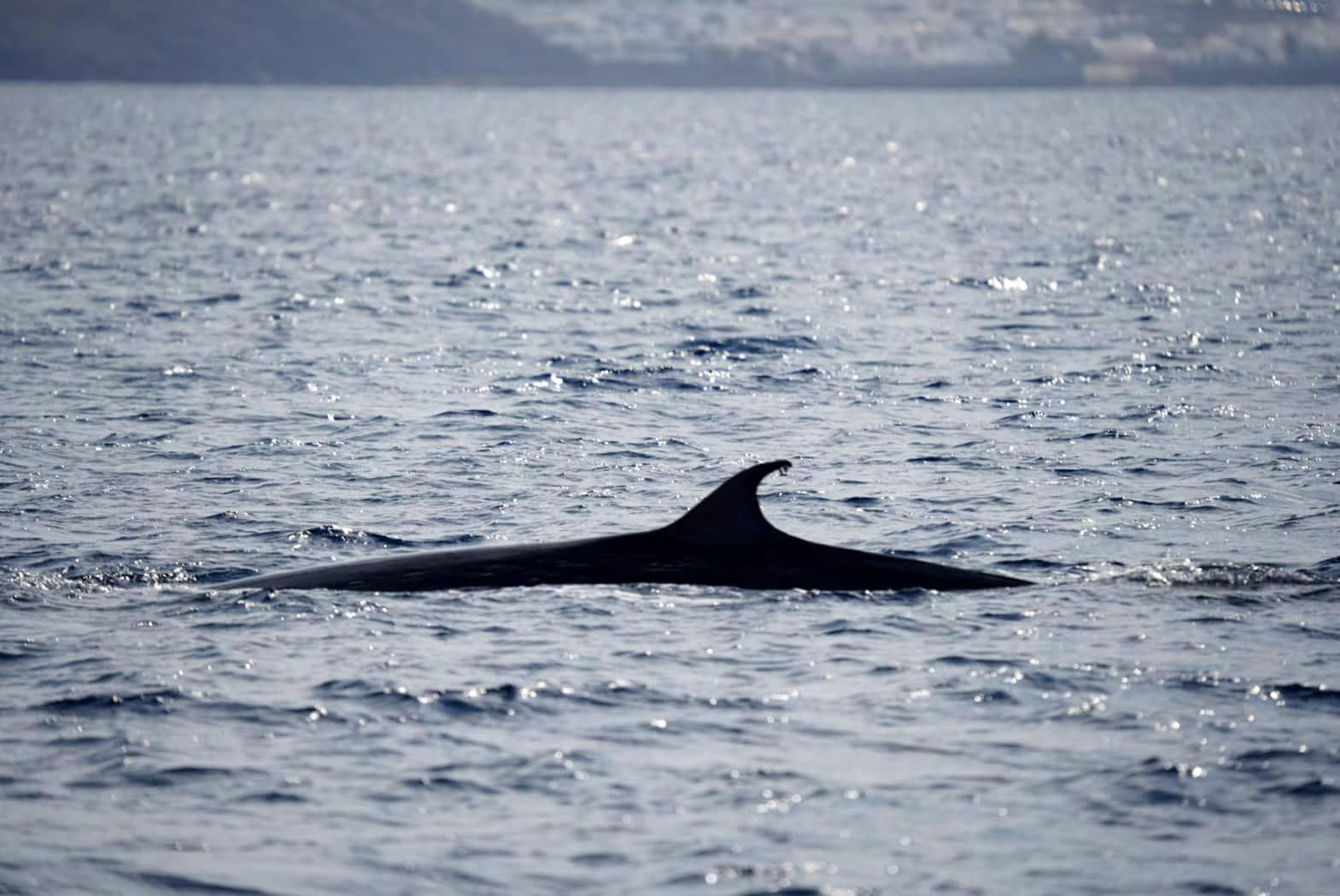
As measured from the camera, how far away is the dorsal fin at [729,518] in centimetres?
1426

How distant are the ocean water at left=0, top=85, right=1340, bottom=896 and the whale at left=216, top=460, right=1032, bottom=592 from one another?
0.59 ft

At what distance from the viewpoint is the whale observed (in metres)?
14.8

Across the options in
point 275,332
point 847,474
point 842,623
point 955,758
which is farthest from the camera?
point 275,332

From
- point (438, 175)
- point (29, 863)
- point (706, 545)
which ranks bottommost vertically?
point (29, 863)

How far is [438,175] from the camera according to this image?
93.4m

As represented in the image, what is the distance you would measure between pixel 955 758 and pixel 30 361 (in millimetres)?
20138

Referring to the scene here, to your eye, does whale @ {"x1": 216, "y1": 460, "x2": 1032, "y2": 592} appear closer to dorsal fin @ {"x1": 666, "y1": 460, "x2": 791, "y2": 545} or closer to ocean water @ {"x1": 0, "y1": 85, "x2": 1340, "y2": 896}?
dorsal fin @ {"x1": 666, "y1": 460, "x2": 791, "y2": 545}

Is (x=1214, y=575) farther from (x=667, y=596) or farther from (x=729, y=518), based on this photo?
(x=667, y=596)

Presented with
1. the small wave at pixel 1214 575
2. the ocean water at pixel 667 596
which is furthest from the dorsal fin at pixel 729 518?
the small wave at pixel 1214 575

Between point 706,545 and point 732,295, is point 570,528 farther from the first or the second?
point 732,295

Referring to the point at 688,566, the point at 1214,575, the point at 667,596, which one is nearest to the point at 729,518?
the point at 688,566

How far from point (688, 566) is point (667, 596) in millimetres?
349

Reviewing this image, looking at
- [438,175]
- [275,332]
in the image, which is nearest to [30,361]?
[275,332]

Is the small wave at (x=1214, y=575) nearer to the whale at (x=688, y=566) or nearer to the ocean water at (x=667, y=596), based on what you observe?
the ocean water at (x=667, y=596)
